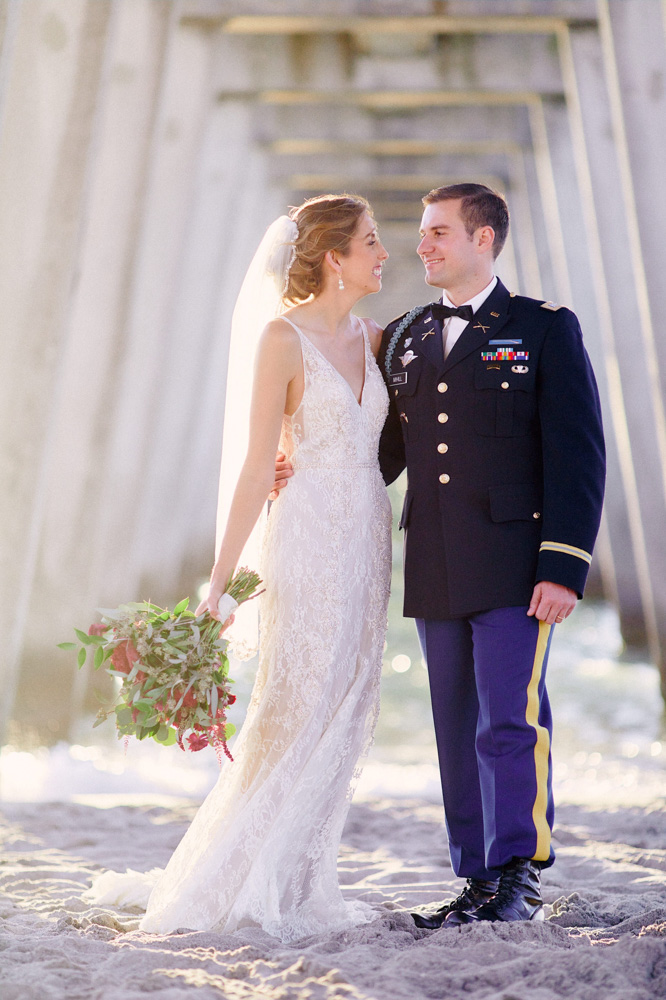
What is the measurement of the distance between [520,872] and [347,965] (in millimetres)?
689

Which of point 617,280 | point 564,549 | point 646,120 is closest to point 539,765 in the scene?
point 564,549

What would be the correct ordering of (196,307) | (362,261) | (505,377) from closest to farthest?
(505,377) → (362,261) → (196,307)

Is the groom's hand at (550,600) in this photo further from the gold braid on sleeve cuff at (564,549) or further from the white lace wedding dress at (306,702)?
the white lace wedding dress at (306,702)

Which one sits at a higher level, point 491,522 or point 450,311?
point 450,311

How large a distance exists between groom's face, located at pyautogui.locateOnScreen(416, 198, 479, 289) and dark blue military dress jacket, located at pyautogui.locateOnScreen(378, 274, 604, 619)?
0.14 meters

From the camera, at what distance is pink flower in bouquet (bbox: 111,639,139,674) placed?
374 cm

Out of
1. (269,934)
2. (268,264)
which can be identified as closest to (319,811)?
(269,934)

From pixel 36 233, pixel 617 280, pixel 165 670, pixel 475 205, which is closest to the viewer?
pixel 165 670

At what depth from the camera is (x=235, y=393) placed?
440cm

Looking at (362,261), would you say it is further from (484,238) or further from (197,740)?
(197,740)

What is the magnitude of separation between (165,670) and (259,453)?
0.78 metres

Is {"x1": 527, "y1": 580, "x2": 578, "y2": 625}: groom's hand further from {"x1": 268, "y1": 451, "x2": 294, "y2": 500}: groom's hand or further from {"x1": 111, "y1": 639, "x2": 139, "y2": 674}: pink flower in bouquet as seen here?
{"x1": 111, "y1": 639, "x2": 139, "y2": 674}: pink flower in bouquet

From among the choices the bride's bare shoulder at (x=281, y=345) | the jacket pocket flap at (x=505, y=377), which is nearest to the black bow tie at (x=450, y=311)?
the jacket pocket flap at (x=505, y=377)

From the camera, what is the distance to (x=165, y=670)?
12.2 ft
